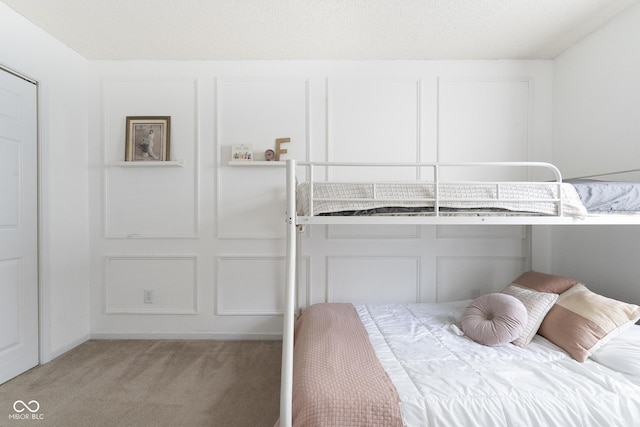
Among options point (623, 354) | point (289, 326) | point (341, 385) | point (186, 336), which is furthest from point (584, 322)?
point (186, 336)

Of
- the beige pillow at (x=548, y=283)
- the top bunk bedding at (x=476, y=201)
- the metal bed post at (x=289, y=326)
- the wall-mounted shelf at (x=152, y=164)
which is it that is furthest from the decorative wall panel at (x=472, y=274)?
the wall-mounted shelf at (x=152, y=164)

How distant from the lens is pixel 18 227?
6.48 feet

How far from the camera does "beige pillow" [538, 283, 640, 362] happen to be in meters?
1.47

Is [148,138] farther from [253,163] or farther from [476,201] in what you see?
[476,201]

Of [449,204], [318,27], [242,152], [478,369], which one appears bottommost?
[478,369]

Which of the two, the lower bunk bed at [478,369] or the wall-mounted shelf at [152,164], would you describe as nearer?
the lower bunk bed at [478,369]

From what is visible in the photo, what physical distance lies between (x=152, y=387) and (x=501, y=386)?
191 centimetres

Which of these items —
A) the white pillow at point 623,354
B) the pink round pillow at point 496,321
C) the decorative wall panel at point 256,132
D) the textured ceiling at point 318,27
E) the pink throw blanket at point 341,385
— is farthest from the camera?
the decorative wall panel at point 256,132

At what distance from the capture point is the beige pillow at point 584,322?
147 cm

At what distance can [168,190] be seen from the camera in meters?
2.52

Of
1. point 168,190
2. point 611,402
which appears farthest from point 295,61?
point 611,402

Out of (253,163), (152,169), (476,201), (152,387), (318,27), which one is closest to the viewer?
(476,201)

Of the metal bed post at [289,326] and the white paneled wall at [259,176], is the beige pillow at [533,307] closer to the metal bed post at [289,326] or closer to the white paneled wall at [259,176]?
the white paneled wall at [259,176]

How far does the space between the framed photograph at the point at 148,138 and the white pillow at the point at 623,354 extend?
303cm
